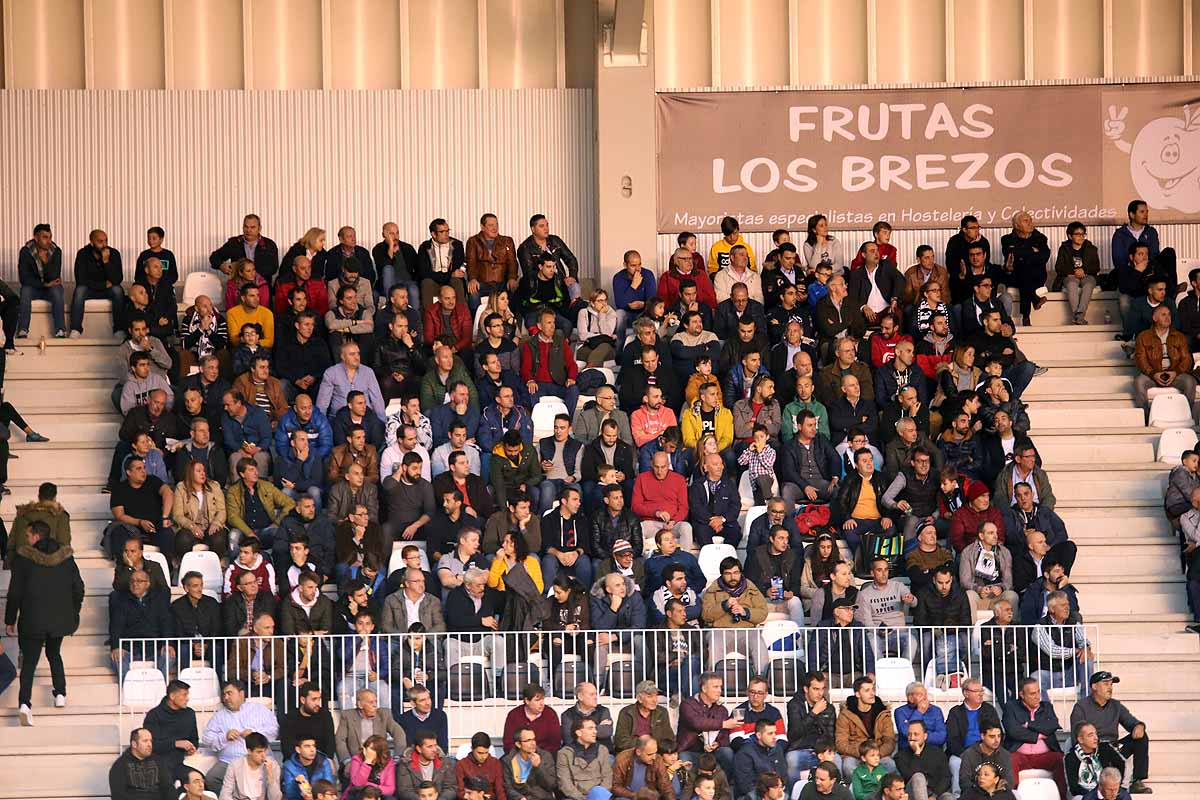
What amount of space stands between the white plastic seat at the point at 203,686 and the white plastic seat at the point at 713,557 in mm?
3740

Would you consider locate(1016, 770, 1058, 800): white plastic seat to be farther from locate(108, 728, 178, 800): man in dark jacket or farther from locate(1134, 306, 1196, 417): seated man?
locate(108, 728, 178, 800): man in dark jacket

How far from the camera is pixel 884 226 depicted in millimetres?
18750

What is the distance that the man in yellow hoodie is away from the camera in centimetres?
1866

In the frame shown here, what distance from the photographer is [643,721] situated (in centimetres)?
1365

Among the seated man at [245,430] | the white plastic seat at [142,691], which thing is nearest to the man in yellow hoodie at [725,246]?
the seated man at [245,430]

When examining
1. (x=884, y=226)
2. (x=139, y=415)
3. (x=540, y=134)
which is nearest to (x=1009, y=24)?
(x=884, y=226)

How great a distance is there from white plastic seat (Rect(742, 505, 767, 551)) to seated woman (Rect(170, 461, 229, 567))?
3.99m

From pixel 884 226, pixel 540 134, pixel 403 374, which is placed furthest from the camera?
pixel 540 134

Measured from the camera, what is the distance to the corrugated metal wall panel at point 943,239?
1994 centimetres

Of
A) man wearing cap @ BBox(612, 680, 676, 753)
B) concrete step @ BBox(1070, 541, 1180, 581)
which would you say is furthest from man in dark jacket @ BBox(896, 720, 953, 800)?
concrete step @ BBox(1070, 541, 1180, 581)

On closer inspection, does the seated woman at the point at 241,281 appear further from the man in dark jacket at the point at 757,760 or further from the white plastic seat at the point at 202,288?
the man in dark jacket at the point at 757,760

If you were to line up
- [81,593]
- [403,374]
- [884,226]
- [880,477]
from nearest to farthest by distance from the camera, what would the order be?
[81,593]
[880,477]
[403,374]
[884,226]

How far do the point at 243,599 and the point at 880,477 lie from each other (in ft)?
16.6

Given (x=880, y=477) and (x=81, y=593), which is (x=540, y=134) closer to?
(x=880, y=477)
